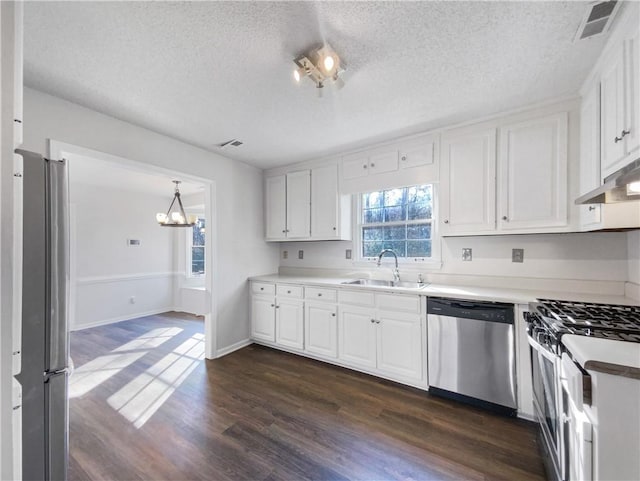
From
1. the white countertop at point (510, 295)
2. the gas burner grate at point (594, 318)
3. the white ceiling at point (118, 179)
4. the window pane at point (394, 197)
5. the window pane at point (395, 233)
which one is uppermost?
the white ceiling at point (118, 179)

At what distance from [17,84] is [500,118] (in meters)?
2.92

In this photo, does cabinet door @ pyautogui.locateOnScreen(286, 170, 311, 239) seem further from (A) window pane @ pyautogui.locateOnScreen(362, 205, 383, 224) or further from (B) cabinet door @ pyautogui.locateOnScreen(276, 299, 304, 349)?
(B) cabinet door @ pyautogui.locateOnScreen(276, 299, 304, 349)

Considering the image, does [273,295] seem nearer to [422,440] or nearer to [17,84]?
[422,440]

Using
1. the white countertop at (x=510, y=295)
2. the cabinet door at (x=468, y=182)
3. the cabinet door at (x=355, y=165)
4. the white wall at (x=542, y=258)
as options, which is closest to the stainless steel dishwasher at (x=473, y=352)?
the white countertop at (x=510, y=295)

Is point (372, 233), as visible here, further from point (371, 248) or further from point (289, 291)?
point (289, 291)

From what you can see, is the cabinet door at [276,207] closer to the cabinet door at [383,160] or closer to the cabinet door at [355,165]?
the cabinet door at [355,165]

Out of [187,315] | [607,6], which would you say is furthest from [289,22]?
[187,315]

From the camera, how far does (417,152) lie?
9.03ft

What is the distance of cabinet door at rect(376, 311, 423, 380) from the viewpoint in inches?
94.9

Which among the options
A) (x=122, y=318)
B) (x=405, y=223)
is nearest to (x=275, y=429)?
(x=405, y=223)

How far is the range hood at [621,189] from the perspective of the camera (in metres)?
1.07

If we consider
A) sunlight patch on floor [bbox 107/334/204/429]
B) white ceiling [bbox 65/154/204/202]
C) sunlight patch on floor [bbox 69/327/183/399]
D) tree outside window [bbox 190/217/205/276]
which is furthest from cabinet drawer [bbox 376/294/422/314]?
tree outside window [bbox 190/217/205/276]

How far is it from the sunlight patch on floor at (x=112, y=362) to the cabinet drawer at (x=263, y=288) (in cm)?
154

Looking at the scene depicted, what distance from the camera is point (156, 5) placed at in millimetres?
1293
